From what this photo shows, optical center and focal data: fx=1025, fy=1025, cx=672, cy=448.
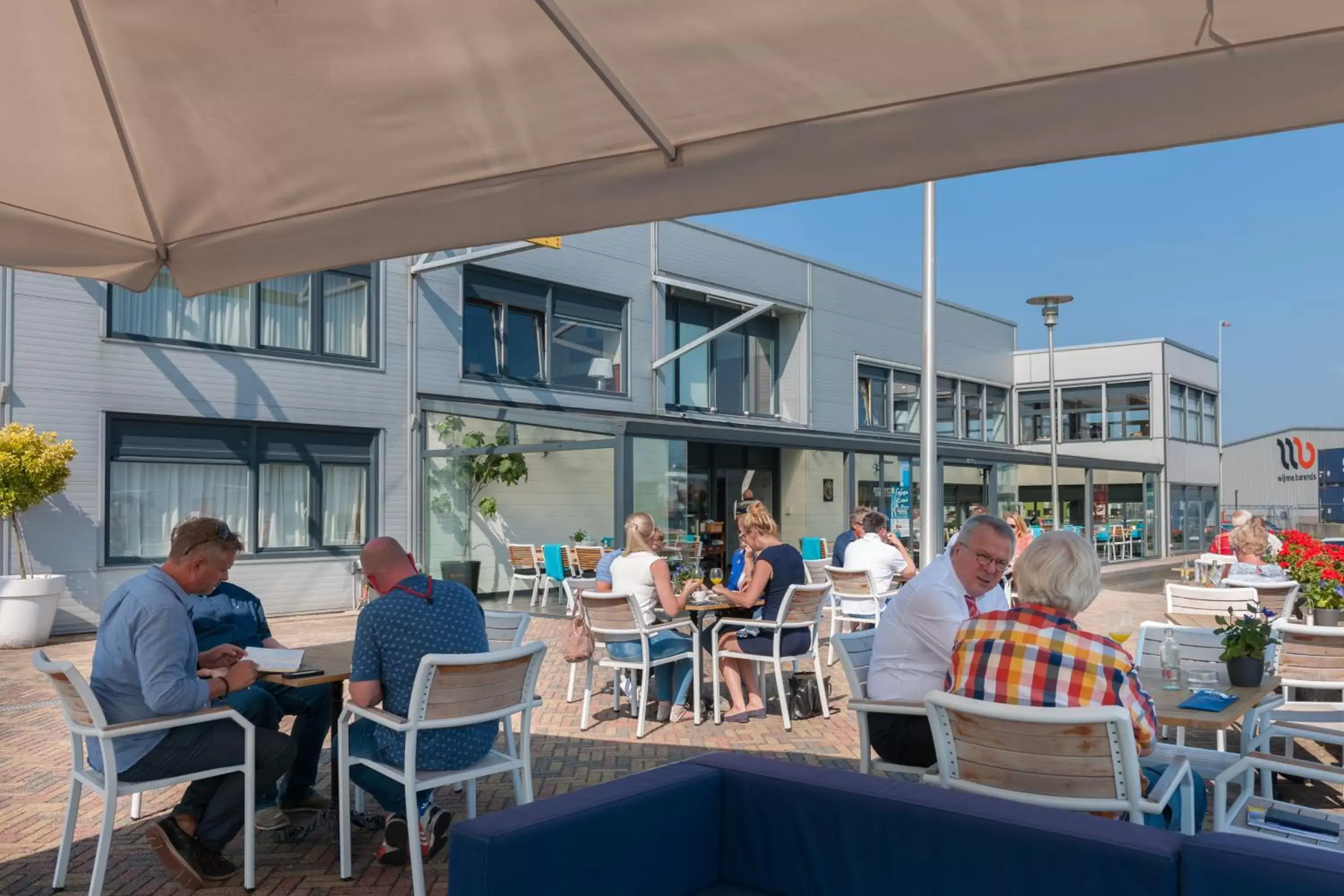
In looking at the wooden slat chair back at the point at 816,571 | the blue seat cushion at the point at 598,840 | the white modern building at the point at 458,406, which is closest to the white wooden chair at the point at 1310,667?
the blue seat cushion at the point at 598,840

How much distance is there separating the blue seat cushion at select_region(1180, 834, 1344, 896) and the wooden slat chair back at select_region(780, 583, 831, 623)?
4.36 metres

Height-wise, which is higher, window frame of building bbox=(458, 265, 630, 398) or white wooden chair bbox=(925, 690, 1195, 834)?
window frame of building bbox=(458, 265, 630, 398)

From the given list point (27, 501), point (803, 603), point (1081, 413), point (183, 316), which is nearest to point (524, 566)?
point (183, 316)

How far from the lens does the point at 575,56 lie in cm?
219

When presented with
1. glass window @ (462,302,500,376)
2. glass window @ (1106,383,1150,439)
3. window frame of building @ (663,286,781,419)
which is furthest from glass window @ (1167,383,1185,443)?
glass window @ (462,302,500,376)

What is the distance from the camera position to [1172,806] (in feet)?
10.2

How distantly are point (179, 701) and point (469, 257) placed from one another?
10.2 m

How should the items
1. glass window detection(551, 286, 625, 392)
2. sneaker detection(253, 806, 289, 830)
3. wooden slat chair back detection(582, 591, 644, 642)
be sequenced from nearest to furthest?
sneaker detection(253, 806, 289, 830) < wooden slat chair back detection(582, 591, 644, 642) < glass window detection(551, 286, 625, 392)

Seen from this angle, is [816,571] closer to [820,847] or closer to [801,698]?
[801,698]

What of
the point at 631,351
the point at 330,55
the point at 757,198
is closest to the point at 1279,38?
the point at 757,198

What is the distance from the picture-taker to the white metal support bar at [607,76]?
6.74 feet

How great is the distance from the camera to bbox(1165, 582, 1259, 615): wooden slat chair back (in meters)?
6.15

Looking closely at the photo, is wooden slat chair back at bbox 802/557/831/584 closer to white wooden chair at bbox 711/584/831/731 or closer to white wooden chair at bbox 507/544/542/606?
white wooden chair at bbox 711/584/831/731

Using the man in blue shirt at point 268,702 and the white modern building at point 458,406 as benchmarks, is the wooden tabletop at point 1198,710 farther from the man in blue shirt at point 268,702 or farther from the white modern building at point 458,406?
the white modern building at point 458,406
